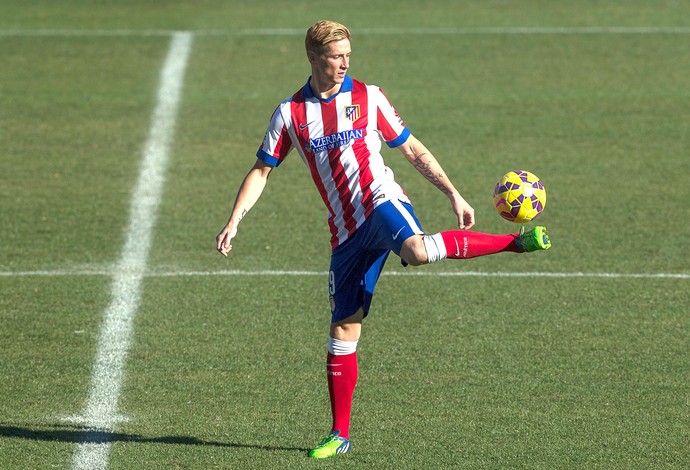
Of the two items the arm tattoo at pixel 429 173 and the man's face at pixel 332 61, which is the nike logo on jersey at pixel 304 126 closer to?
the man's face at pixel 332 61

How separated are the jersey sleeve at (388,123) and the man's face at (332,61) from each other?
1.00 feet

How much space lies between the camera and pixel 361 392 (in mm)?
7047

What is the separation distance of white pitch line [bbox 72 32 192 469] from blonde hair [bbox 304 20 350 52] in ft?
7.89

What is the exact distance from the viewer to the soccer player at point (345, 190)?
607 centimetres

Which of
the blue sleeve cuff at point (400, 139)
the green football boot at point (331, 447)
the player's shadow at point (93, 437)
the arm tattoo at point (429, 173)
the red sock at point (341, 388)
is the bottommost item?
the player's shadow at point (93, 437)

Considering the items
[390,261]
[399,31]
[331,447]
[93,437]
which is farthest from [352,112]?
[399,31]

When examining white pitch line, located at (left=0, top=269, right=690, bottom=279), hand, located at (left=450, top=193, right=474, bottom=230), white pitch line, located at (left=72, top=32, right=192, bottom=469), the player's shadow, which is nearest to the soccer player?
hand, located at (left=450, top=193, right=474, bottom=230)

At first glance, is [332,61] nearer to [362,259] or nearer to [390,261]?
[362,259]

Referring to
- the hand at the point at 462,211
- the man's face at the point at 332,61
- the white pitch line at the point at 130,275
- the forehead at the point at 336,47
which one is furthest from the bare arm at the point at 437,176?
the white pitch line at the point at 130,275

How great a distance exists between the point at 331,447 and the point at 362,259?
100cm

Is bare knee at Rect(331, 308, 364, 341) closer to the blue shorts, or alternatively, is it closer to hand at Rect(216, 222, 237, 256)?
the blue shorts

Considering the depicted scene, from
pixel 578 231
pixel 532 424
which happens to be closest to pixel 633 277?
pixel 578 231

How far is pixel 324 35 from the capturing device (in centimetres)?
591

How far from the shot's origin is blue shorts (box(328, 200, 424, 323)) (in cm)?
605
